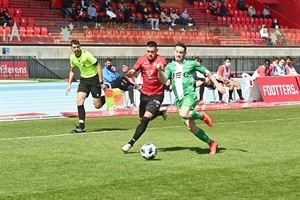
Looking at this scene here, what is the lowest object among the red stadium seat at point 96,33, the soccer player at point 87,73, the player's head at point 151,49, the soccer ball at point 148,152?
the red stadium seat at point 96,33

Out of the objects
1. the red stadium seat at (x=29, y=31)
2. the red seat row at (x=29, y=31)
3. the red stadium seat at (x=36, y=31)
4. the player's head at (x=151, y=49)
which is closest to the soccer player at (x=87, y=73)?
the player's head at (x=151, y=49)

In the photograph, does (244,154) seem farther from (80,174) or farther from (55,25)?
(55,25)

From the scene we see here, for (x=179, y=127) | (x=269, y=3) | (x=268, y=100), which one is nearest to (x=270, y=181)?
(x=179, y=127)

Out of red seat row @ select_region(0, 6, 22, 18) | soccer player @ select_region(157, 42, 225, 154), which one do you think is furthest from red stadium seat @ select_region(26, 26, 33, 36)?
soccer player @ select_region(157, 42, 225, 154)

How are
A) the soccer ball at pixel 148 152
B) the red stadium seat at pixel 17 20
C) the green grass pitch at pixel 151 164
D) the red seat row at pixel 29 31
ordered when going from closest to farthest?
1. the green grass pitch at pixel 151 164
2. the soccer ball at pixel 148 152
3. the red seat row at pixel 29 31
4. the red stadium seat at pixel 17 20

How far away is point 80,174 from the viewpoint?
1075 centimetres

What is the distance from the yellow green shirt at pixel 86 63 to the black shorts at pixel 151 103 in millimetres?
3238

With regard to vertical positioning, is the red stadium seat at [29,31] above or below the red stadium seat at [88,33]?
above

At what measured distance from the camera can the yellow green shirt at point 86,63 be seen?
1759cm

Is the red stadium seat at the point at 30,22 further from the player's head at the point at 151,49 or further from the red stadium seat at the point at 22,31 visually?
the player's head at the point at 151,49

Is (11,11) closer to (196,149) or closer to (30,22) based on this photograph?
(30,22)

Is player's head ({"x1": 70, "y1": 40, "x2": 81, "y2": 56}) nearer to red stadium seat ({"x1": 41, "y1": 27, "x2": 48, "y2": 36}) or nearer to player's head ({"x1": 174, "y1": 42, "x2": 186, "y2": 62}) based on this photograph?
player's head ({"x1": 174, "y1": 42, "x2": 186, "y2": 62})

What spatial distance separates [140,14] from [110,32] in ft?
19.2

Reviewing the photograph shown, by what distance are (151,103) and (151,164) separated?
97.3 inches
